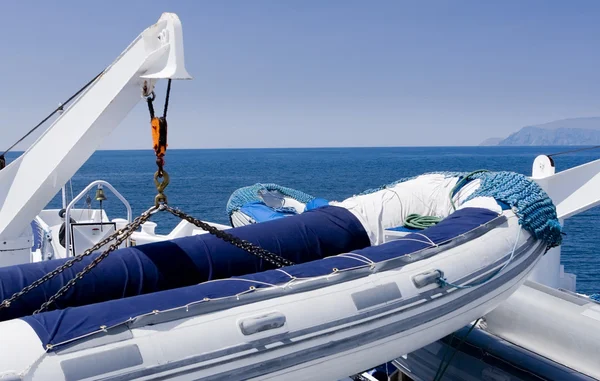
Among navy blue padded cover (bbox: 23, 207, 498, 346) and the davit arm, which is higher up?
the davit arm

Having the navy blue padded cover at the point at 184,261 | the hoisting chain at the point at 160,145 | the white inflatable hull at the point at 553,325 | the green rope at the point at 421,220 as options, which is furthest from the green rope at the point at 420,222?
the hoisting chain at the point at 160,145

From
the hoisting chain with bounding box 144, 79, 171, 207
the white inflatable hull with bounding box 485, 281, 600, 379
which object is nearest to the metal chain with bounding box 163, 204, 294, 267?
the hoisting chain with bounding box 144, 79, 171, 207

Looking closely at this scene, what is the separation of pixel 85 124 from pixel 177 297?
1.92m

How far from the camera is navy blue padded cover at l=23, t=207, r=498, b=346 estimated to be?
2744 millimetres

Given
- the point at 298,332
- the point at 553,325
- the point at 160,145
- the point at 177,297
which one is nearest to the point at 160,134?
the point at 160,145

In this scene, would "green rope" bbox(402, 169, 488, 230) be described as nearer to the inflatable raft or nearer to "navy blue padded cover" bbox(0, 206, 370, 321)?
the inflatable raft

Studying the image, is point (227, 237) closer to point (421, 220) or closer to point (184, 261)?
point (184, 261)

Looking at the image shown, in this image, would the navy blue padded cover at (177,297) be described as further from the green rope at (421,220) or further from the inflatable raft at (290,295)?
the green rope at (421,220)

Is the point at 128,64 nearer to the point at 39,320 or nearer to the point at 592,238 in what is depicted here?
the point at 39,320

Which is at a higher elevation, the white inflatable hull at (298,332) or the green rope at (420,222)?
the green rope at (420,222)

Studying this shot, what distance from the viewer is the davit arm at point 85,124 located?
12.8ft

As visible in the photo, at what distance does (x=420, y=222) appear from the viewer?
542cm

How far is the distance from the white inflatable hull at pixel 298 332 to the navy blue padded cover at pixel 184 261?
3.70ft

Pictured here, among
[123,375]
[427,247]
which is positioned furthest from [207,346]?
[427,247]
